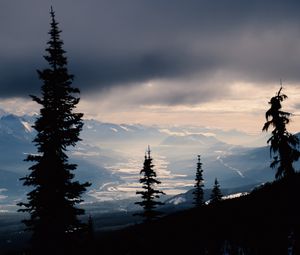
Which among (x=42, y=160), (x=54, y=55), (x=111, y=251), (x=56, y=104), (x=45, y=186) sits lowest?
(x=111, y=251)

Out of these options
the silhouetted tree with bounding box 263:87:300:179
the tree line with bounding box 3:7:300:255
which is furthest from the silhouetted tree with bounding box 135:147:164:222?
the tree line with bounding box 3:7:300:255

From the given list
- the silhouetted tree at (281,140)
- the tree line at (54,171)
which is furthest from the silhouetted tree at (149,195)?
the tree line at (54,171)

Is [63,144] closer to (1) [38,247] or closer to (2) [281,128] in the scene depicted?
(1) [38,247]

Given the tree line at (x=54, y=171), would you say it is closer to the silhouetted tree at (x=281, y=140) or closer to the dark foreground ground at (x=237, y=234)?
the dark foreground ground at (x=237, y=234)

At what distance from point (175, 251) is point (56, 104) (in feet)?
36.8

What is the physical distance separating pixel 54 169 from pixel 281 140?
71.1ft

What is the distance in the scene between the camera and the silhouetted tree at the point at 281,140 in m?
36.2

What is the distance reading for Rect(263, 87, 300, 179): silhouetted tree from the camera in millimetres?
36156

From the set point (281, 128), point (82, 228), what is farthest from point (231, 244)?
point (281, 128)

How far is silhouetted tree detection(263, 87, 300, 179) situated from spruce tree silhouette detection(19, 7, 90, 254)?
19432mm

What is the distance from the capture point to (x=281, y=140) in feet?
120

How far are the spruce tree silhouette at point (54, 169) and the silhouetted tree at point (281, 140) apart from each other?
63.8 feet

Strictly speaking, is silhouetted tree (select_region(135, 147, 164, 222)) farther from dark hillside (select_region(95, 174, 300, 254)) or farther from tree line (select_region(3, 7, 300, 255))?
tree line (select_region(3, 7, 300, 255))

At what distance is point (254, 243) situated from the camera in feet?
60.8
